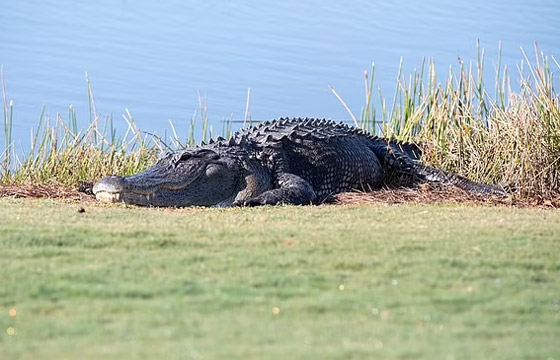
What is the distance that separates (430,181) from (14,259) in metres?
5.29

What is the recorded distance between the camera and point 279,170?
9.59m

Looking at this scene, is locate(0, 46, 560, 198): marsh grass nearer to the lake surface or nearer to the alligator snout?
the alligator snout

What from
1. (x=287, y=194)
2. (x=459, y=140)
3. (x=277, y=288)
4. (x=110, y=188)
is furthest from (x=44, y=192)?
(x=277, y=288)

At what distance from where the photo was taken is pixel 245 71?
19.0m

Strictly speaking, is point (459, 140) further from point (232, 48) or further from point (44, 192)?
point (232, 48)

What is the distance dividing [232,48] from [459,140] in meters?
11.5

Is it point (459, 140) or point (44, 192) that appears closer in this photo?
point (44, 192)

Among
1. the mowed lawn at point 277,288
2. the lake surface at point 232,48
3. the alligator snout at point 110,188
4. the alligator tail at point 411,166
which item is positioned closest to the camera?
the mowed lawn at point 277,288

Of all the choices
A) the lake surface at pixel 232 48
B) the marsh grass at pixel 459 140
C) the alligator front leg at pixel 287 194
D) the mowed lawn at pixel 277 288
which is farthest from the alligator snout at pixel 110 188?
the lake surface at pixel 232 48

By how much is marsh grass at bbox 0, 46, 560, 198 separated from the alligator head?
132cm

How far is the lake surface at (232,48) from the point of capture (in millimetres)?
16906

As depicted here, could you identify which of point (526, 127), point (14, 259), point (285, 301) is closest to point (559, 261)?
point (285, 301)

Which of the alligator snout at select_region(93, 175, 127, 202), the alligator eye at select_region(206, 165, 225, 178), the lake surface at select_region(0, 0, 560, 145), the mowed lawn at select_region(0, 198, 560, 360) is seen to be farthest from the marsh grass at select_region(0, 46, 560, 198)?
the lake surface at select_region(0, 0, 560, 145)

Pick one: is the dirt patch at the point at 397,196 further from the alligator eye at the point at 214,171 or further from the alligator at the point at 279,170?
the alligator eye at the point at 214,171
